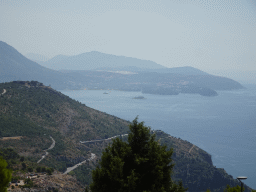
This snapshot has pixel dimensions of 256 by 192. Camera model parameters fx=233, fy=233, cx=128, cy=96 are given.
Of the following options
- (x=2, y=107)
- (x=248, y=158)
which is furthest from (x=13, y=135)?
(x=248, y=158)

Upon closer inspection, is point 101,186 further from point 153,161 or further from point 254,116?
point 254,116

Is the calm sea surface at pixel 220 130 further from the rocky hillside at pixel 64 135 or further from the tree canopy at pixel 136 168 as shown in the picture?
the tree canopy at pixel 136 168

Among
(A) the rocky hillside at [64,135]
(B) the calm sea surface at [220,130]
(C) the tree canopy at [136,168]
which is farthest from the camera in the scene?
(B) the calm sea surface at [220,130]

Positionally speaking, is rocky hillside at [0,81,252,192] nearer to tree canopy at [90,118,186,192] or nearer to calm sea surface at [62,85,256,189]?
calm sea surface at [62,85,256,189]

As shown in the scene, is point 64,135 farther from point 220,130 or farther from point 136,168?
point 220,130

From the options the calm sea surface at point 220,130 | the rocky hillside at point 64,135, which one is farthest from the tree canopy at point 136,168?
the calm sea surface at point 220,130

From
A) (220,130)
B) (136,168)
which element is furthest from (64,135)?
(220,130)
